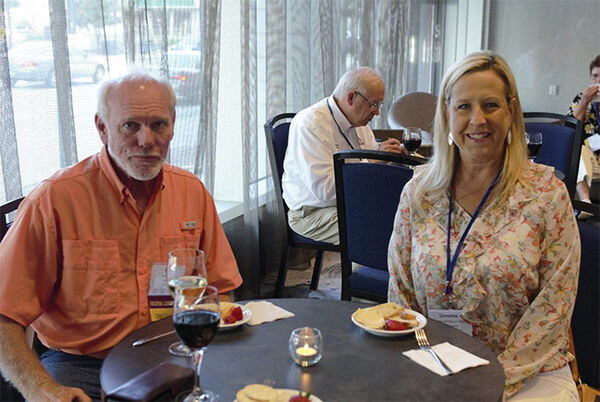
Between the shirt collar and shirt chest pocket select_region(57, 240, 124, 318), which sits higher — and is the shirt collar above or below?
above

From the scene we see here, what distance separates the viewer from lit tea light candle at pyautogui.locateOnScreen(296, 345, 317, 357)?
1.31m

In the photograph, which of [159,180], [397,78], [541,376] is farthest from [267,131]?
[397,78]

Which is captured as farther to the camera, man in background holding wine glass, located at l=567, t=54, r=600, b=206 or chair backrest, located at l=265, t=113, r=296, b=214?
man in background holding wine glass, located at l=567, t=54, r=600, b=206

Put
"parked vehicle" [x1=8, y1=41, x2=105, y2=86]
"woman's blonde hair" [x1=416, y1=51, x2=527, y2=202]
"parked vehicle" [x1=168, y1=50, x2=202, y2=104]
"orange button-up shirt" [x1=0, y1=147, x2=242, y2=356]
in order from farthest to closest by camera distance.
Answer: "parked vehicle" [x1=168, y1=50, x2=202, y2=104], "parked vehicle" [x1=8, y1=41, x2=105, y2=86], "woman's blonde hair" [x1=416, y1=51, x2=527, y2=202], "orange button-up shirt" [x1=0, y1=147, x2=242, y2=356]

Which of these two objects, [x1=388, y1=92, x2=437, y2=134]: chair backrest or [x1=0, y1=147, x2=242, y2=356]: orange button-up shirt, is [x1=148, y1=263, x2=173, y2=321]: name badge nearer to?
[x1=0, y1=147, x2=242, y2=356]: orange button-up shirt

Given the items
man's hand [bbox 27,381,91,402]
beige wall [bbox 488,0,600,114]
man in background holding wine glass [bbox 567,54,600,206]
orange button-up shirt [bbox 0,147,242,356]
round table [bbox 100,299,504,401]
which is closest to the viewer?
round table [bbox 100,299,504,401]

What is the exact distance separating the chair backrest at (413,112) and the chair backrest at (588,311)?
3.23 m

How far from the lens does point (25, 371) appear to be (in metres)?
1.55

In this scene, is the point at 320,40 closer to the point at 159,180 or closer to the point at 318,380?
the point at 159,180

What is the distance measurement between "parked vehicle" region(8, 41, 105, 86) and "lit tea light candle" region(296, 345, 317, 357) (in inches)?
55.7

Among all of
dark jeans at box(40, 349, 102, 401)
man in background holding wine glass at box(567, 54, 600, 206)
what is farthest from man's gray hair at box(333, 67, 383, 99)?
dark jeans at box(40, 349, 102, 401)

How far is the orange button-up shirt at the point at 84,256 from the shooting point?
1.66 m

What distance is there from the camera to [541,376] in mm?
1656

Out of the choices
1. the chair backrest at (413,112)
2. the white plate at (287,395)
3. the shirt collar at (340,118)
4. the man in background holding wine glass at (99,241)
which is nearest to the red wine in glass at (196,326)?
the white plate at (287,395)
